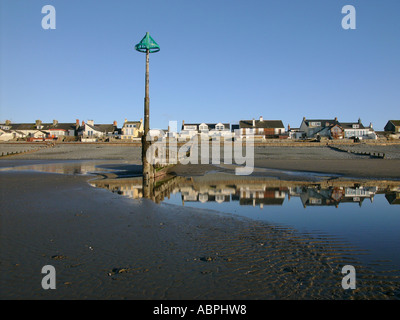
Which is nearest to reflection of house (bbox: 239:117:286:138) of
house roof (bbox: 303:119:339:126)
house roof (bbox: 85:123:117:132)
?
house roof (bbox: 303:119:339:126)

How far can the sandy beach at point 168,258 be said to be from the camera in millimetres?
5219

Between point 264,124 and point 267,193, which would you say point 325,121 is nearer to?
point 264,124

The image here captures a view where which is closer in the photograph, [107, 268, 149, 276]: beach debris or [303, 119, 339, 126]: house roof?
[107, 268, 149, 276]: beach debris

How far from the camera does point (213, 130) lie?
115 meters

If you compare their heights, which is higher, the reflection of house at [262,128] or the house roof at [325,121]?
the house roof at [325,121]

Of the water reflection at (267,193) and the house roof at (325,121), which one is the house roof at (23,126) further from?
the water reflection at (267,193)

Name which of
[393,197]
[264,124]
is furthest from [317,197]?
[264,124]

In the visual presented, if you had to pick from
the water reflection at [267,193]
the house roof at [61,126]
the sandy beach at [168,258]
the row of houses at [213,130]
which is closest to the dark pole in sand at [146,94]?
the water reflection at [267,193]

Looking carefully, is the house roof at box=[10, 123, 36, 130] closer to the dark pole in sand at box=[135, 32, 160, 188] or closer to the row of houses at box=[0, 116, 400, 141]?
the row of houses at box=[0, 116, 400, 141]

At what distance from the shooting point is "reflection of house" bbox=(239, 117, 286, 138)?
10638 cm

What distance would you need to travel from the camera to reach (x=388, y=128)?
12131 centimetres
